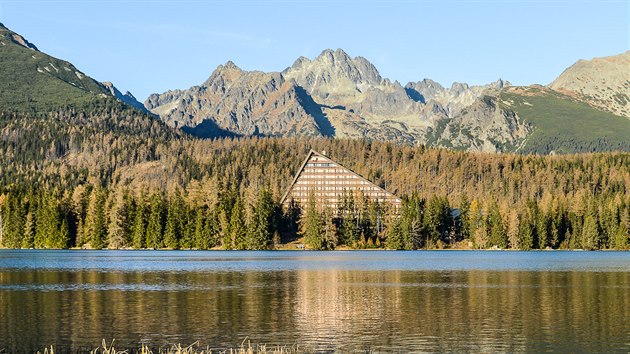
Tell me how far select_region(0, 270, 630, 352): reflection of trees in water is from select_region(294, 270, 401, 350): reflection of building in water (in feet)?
0.40

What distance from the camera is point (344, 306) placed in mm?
84688

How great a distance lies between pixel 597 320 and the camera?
72.2 metres

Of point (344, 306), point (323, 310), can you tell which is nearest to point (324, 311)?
point (323, 310)

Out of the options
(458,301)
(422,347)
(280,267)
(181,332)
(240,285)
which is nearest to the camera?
(422,347)

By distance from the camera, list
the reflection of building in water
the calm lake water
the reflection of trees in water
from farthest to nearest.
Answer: the reflection of building in water, the reflection of trees in water, the calm lake water

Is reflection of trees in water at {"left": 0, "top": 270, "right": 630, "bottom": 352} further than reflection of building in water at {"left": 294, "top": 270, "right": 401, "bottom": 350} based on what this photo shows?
No

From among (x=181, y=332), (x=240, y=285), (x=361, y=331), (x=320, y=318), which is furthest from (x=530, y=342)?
(x=240, y=285)

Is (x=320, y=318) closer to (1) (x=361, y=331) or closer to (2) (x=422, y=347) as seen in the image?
(1) (x=361, y=331)

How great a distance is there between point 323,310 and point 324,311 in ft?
2.68

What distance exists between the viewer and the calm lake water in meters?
60.7

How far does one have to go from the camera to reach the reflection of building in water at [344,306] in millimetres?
65562

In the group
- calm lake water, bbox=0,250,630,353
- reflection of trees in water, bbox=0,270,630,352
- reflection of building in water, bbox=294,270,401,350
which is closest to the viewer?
calm lake water, bbox=0,250,630,353

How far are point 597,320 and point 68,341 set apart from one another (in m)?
44.7

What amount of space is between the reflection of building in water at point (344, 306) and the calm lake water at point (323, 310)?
5.0 inches
